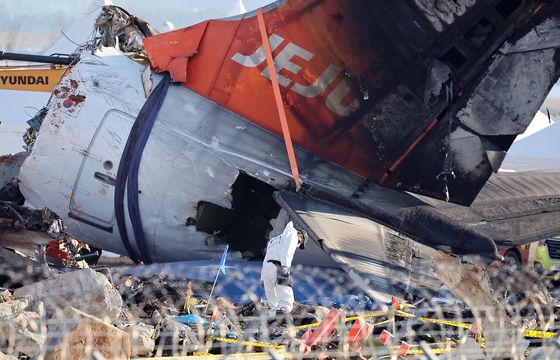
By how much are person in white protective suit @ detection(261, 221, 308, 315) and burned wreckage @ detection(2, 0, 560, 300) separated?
64 cm

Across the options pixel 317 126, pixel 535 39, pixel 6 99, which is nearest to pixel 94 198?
pixel 317 126

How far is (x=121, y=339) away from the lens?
488 cm

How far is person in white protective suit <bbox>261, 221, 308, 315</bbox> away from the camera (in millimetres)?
7828

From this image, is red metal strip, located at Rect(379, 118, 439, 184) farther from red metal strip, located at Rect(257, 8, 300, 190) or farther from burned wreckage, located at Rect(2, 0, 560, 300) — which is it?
red metal strip, located at Rect(257, 8, 300, 190)

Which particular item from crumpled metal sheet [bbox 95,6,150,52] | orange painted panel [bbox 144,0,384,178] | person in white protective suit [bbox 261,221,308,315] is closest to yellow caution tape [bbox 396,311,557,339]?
person in white protective suit [bbox 261,221,308,315]

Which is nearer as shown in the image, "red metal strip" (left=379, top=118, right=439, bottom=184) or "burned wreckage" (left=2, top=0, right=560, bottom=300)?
"burned wreckage" (left=2, top=0, right=560, bottom=300)

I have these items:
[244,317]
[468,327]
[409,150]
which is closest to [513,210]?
[409,150]

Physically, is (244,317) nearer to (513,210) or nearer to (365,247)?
(365,247)

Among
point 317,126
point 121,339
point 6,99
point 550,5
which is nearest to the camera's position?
point 121,339

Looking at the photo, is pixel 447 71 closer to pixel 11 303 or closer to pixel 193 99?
pixel 193 99

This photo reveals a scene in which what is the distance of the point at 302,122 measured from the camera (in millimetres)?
9414

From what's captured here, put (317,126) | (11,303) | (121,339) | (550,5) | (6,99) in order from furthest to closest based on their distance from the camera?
(6,99) → (317,126) → (550,5) → (11,303) → (121,339)

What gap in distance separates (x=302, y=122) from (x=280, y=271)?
2023 millimetres

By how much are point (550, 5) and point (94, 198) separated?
485 centimetres
